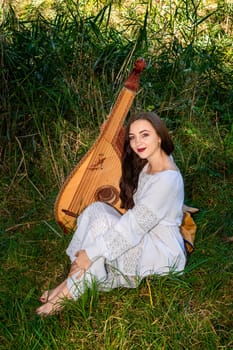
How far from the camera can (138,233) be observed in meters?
3.00

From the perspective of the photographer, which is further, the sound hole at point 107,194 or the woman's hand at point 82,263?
the sound hole at point 107,194

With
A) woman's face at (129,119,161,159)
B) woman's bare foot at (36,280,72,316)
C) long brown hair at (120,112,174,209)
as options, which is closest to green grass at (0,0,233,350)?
woman's bare foot at (36,280,72,316)

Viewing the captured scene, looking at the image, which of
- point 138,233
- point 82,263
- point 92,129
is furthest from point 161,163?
point 92,129

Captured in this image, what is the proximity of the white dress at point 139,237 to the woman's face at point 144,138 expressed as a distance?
0.41 feet

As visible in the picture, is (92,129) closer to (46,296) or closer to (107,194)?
(107,194)

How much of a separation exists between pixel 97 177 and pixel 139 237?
55 centimetres

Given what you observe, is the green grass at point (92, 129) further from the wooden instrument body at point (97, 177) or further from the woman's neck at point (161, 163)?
the woman's neck at point (161, 163)

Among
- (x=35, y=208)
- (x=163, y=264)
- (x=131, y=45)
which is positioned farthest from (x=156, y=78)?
(x=163, y=264)

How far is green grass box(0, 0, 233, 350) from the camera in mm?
3174

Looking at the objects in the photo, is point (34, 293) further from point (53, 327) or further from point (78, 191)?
point (78, 191)

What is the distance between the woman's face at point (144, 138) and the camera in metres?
3.07

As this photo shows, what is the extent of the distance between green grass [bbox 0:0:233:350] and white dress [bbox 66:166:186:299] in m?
0.07

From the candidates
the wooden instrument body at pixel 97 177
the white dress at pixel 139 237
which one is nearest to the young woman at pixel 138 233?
the white dress at pixel 139 237

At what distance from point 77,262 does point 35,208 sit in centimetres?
104
